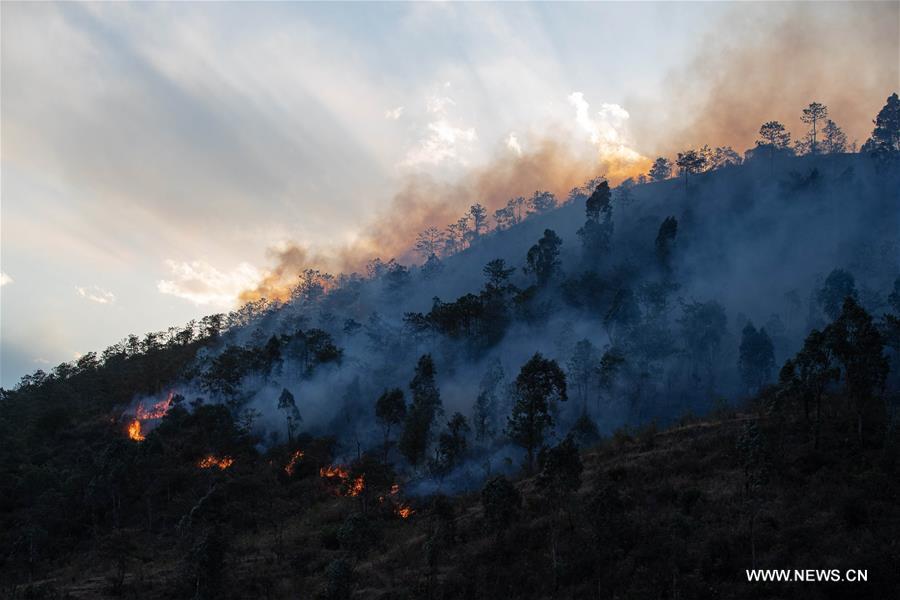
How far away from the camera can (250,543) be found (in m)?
66.1

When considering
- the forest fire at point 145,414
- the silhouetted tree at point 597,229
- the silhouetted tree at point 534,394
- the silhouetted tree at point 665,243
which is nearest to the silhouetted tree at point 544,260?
the silhouetted tree at point 597,229

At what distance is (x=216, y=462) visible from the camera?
326 feet

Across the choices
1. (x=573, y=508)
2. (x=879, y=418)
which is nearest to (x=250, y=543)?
(x=573, y=508)

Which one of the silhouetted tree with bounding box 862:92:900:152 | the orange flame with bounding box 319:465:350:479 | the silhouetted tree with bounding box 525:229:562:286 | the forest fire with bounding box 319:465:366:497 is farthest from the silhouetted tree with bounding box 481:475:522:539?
the silhouetted tree with bounding box 862:92:900:152

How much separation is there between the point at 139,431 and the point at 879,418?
130995 millimetres

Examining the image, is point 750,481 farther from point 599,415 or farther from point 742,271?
point 742,271

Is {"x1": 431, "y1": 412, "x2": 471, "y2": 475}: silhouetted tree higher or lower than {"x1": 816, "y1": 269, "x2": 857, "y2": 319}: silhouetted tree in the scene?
lower

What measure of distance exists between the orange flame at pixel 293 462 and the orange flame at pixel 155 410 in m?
43.5

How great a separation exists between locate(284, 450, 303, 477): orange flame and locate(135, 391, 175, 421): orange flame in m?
43.5

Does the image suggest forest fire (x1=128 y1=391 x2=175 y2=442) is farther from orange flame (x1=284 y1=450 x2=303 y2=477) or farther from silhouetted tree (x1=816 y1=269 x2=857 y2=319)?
silhouetted tree (x1=816 y1=269 x2=857 y2=319)

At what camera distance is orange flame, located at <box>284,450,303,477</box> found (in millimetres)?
96225

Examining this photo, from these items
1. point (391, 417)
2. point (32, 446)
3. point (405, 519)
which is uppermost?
point (391, 417)

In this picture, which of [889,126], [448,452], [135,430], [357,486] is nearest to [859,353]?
[448,452]

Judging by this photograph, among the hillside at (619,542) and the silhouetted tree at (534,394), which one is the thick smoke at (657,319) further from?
the hillside at (619,542)
